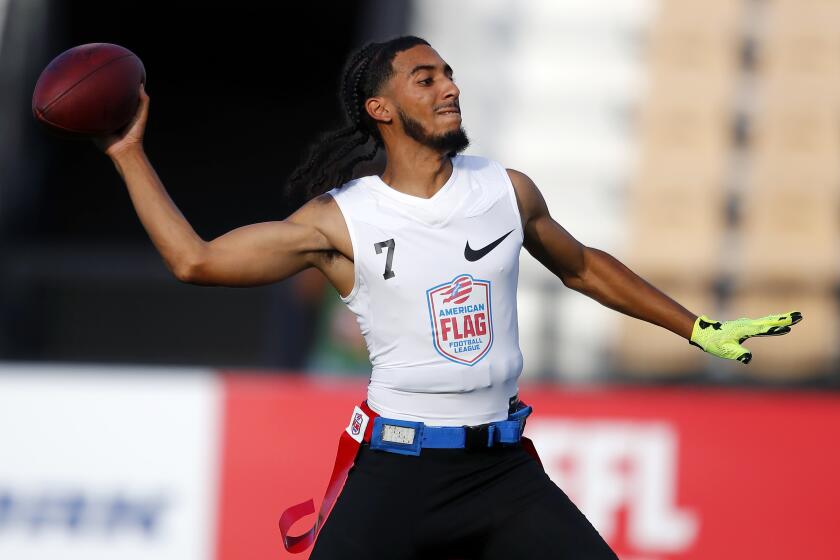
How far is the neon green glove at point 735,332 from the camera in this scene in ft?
11.9

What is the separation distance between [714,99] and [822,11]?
1280 mm

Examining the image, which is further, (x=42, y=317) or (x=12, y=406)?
(x=42, y=317)

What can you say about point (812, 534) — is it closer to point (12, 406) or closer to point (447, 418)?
point (447, 418)

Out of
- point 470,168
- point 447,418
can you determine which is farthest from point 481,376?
point 470,168

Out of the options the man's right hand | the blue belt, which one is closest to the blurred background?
the blue belt

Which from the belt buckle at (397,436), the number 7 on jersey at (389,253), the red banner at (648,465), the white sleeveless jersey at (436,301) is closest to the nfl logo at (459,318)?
the white sleeveless jersey at (436,301)

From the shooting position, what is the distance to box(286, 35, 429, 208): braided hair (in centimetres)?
375

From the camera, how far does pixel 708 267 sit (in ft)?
28.3

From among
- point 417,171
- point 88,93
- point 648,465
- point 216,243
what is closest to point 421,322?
point 417,171

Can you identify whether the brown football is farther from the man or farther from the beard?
the beard

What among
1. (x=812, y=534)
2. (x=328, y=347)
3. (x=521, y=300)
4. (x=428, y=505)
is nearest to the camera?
(x=428, y=505)

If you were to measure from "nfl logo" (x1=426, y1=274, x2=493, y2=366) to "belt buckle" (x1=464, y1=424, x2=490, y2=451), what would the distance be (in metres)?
0.19

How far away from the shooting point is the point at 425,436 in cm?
342

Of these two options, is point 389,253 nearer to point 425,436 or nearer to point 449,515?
point 425,436
